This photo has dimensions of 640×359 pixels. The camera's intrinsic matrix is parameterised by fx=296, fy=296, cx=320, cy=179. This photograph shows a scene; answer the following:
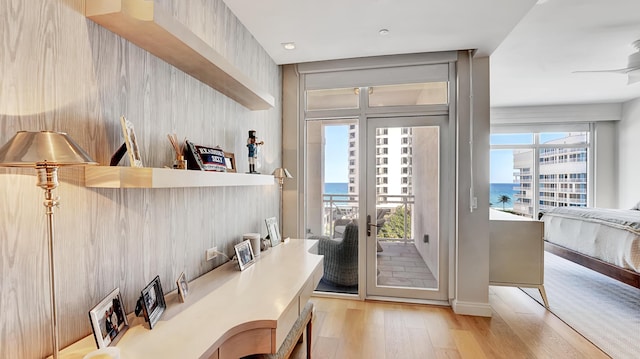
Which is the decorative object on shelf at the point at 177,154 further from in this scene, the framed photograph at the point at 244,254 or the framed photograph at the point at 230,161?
the framed photograph at the point at 244,254

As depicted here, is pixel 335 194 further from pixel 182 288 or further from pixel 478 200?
pixel 182 288

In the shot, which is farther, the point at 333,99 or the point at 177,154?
the point at 333,99

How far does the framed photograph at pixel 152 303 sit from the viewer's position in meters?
1.19

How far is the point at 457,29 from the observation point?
2496mm

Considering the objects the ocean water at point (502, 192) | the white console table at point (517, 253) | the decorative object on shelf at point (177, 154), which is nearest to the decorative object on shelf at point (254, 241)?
the decorative object on shelf at point (177, 154)

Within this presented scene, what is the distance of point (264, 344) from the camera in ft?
4.31

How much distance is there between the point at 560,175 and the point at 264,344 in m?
6.88

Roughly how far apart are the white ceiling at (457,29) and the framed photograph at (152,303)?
75.5 inches

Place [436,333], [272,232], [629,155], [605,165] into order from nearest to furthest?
1. [436,333]
2. [272,232]
3. [629,155]
4. [605,165]

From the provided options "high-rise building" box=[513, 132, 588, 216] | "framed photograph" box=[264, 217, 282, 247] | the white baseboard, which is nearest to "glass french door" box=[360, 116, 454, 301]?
the white baseboard

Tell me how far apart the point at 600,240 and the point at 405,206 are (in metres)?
2.33

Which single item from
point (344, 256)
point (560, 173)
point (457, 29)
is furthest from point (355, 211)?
point (560, 173)

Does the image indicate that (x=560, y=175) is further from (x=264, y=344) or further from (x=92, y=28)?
(x=92, y=28)

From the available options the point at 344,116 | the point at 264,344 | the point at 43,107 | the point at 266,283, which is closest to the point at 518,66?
the point at 344,116
